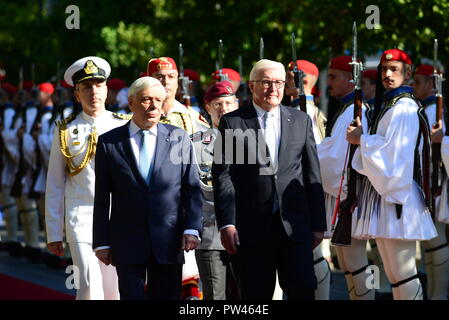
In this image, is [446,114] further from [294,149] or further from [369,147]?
[294,149]

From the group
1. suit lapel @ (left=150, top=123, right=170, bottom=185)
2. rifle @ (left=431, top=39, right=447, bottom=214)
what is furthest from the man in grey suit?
rifle @ (left=431, top=39, right=447, bottom=214)

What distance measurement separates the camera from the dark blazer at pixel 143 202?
7285 millimetres

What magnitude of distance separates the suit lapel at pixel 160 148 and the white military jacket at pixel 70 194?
3.40 feet

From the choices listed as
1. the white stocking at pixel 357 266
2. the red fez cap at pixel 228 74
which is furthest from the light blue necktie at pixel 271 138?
the red fez cap at pixel 228 74

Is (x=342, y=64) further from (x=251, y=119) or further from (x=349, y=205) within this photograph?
(x=251, y=119)

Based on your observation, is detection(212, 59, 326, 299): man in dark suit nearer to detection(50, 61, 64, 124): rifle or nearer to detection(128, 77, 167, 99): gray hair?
detection(128, 77, 167, 99): gray hair

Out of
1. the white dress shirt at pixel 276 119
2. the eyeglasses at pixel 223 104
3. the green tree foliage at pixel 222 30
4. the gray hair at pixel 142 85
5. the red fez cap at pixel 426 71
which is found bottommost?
the white dress shirt at pixel 276 119

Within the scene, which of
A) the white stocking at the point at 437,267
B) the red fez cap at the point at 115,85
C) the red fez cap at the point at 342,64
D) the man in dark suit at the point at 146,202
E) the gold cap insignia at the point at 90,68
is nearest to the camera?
the man in dark suit at the point at 146,202

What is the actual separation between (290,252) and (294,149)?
26.3 inches

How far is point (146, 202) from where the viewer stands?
7301mm

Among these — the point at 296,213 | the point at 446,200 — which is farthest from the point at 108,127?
the point at 446,200

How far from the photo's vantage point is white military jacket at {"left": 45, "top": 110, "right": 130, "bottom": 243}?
8.30 metres

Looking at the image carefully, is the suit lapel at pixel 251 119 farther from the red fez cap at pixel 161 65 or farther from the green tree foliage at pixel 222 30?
the green tree foliage at pixel 222 30

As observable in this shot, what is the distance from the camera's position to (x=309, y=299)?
7.57 metres
